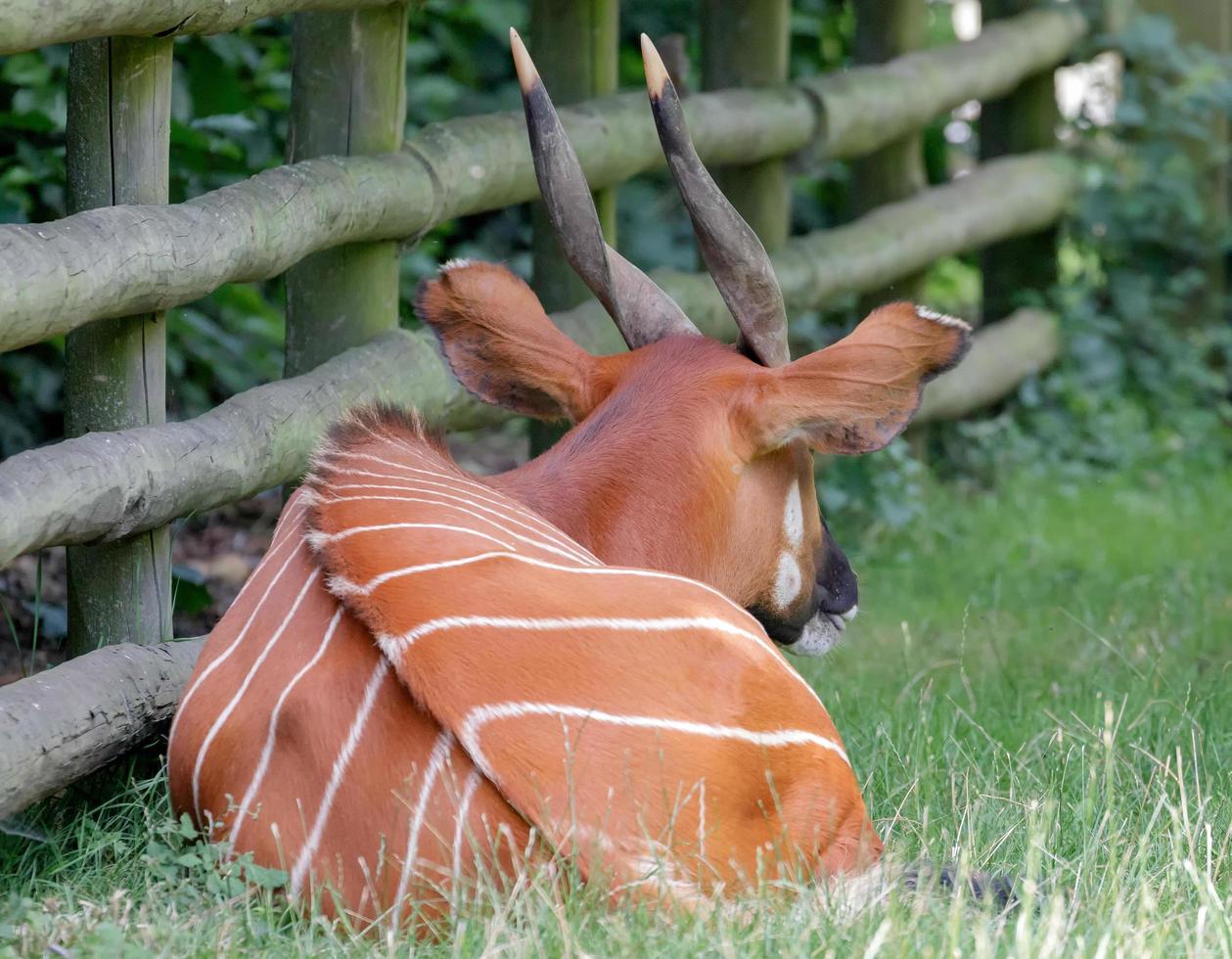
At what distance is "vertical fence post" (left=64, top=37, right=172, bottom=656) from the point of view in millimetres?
Result: 2988

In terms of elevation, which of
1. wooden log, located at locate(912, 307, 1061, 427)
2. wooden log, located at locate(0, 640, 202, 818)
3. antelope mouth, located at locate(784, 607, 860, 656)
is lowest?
wooden log, located at locate(912, 307, 1061, 427)

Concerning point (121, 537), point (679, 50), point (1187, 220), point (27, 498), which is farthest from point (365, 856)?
point (1187, 220)

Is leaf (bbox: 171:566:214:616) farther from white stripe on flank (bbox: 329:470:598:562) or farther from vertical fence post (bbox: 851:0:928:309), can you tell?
vertical fence post (bbox: 851:0:928:309)

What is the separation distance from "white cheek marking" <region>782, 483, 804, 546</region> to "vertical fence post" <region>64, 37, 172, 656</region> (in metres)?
1.14

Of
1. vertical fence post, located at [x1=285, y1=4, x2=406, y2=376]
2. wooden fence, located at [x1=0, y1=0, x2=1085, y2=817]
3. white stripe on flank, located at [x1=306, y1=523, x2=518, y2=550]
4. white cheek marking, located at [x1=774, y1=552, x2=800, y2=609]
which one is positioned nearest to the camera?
white stripe on flank, located at [x1=306, y1=523, x2=518, y2=550]

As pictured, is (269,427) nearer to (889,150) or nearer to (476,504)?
(476,504)

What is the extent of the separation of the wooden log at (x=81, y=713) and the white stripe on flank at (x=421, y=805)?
2.32 feet

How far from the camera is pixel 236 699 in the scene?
2404 mm

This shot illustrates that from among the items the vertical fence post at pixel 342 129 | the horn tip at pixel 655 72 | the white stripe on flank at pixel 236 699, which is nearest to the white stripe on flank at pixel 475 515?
the white stripe on flank at pixel 236 699

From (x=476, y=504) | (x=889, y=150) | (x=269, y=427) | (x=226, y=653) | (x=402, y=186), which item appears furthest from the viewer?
(x=889, y=150)

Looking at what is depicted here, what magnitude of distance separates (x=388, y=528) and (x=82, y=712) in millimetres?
655

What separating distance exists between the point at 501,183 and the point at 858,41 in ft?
9.14

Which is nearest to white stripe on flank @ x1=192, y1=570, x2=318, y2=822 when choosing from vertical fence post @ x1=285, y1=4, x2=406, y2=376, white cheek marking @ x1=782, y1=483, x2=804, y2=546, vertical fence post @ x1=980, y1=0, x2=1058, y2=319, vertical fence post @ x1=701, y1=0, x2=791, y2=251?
white cheek marking @ x1=782, y1=483, x2=804, y2=546

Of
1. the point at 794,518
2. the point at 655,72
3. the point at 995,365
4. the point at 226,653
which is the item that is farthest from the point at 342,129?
the point at 995,365
